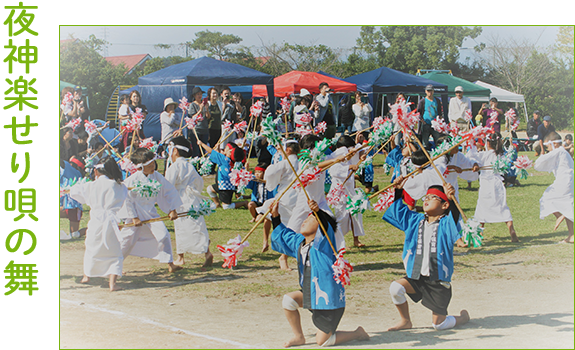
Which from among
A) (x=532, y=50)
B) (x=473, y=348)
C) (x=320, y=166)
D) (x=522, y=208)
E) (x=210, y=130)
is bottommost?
(x=473, y=348)

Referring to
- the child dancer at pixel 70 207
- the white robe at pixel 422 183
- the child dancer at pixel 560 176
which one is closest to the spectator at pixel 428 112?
the child dancer at pixel 560 176

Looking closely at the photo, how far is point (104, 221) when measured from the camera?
5.96 meters

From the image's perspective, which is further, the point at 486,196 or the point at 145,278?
the point at 486,196

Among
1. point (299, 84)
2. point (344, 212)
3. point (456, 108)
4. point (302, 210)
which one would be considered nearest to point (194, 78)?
point (299, 84)

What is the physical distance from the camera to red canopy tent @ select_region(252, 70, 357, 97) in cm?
1170

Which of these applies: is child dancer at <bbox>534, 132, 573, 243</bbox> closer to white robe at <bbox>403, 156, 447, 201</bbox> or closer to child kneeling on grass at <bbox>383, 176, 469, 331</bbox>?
white robe at <bbox>403, 156, 447, 201</bbox>

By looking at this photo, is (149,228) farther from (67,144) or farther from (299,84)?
(299,84)

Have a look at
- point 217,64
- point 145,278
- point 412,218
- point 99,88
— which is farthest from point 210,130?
point 412,218

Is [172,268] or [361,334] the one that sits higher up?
[172,268]

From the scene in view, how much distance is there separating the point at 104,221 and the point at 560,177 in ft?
19.7

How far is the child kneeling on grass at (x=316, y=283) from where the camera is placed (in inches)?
173

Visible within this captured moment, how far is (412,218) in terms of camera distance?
4836 mm

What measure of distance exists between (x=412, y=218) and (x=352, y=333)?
108 centimetres

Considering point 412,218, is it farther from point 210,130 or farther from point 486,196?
point 210,130
